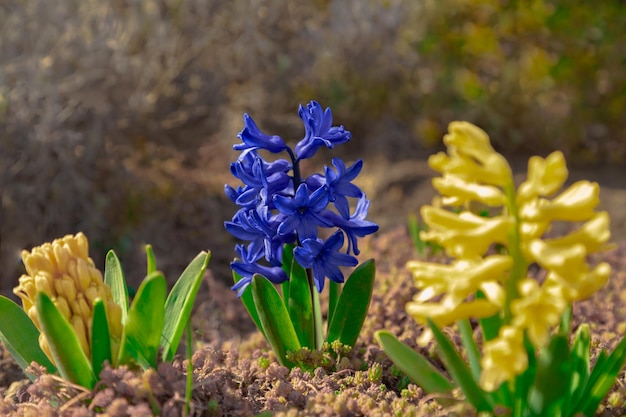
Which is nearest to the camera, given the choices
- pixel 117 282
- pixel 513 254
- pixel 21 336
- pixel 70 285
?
pixel 513 254

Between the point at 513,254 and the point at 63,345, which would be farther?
the point at 63,345

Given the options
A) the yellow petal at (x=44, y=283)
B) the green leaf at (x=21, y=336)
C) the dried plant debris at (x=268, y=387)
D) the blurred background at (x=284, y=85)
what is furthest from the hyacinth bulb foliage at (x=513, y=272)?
the blurred background at (x=284, y=85)

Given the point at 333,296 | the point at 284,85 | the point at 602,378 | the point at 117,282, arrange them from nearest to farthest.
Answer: the point at 602,378
the point at 117,282
the point at 333,296
the point at 284,85

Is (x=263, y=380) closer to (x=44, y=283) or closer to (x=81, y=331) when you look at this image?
(x=81, y=331)

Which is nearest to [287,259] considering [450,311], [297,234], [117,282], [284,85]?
[297,234]

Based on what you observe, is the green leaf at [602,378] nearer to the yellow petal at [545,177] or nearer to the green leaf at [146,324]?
the yellow petal at [545,177]

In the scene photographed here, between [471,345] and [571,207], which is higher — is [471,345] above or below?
below

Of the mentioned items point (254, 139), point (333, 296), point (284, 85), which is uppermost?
point (284, 85)
